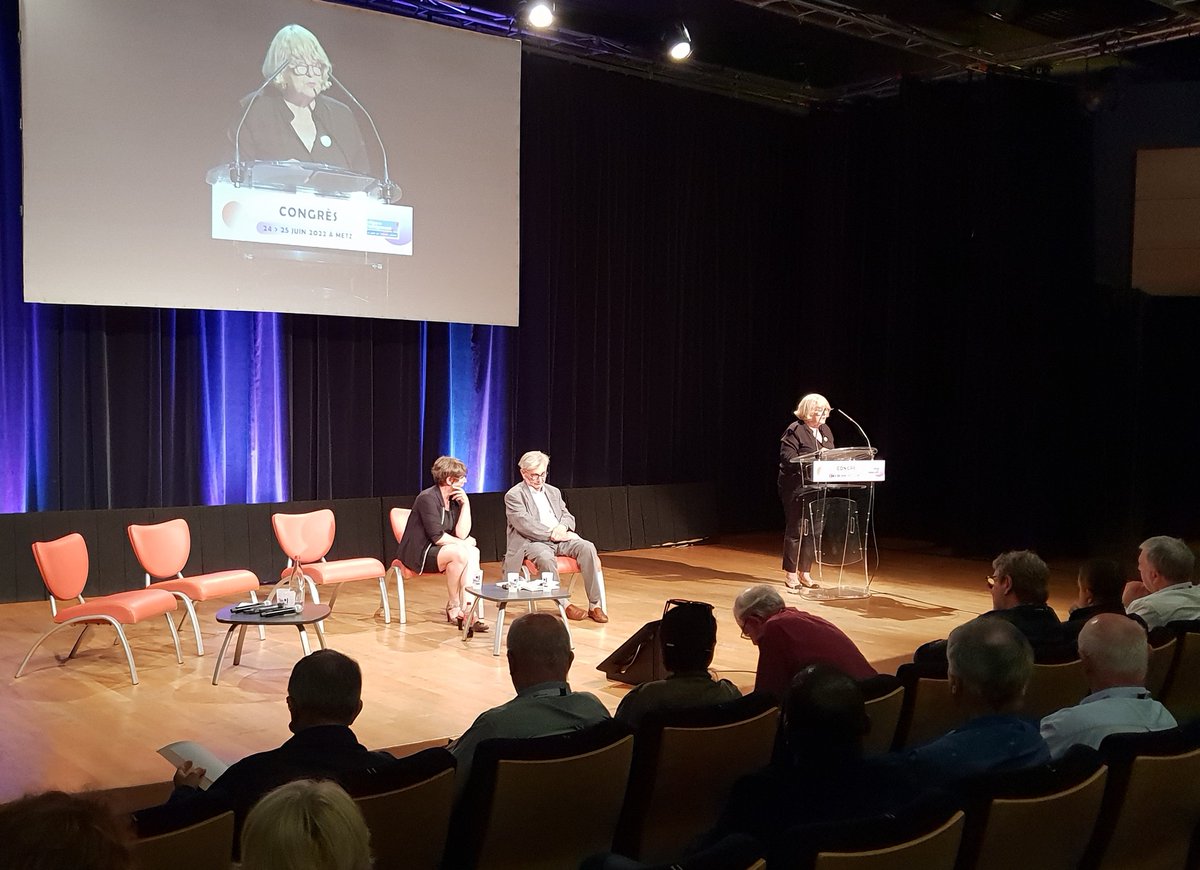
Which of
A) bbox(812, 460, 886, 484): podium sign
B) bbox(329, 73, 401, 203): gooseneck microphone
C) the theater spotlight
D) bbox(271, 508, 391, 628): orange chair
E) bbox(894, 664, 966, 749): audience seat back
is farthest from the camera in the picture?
the theater spotlight

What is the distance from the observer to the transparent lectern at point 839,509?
7.85 metres

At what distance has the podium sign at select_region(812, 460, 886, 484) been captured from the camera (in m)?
7.79

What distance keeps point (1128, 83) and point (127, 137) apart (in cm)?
816

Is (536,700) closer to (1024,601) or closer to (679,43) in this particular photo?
(1024,601)

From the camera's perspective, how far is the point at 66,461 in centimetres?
820

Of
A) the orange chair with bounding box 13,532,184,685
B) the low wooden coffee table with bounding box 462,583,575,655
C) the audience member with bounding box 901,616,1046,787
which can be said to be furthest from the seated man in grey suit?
the audience member with bounding box 901,616,1046,787

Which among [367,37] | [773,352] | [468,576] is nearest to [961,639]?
[468,576]

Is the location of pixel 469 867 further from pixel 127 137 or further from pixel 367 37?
pixel 367 37

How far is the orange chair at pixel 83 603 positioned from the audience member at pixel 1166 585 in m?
4.51

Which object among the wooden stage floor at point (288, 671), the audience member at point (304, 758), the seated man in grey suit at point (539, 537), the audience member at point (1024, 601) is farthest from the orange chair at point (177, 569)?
the audience member at point (1024, 601)

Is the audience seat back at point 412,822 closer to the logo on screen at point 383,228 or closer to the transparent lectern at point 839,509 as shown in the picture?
the transparent lectern at point 839,509

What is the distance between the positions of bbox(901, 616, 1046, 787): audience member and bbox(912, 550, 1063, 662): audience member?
41.0 inches

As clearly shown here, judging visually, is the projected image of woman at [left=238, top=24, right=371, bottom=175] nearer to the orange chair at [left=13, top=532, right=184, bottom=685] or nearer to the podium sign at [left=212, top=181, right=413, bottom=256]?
the podium sign at [left=212, top=181, right=413, bottom=256]

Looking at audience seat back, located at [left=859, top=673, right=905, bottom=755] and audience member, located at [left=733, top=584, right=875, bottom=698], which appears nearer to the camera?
audience seat back, located at [left=859, top=673, right=905, bottom=755]
